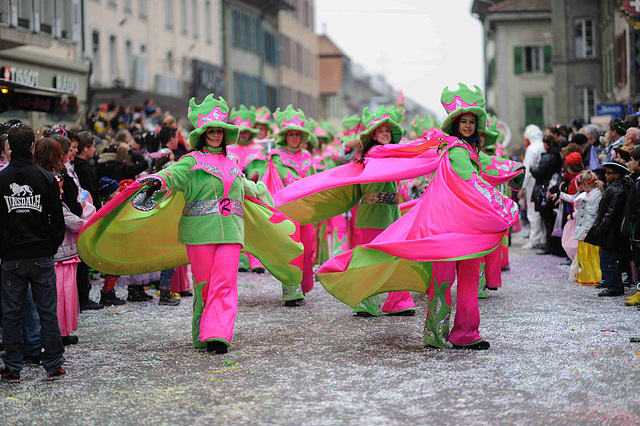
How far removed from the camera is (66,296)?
8.43 metres

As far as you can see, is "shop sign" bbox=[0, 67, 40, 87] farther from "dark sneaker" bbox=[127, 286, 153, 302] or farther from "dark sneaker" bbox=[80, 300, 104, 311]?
"dark sneaker" bbox=[80, 300, 104, 311]

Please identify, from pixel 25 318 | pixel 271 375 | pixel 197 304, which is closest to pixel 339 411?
pixel 271 375

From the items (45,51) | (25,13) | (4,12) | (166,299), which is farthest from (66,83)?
(166,299)

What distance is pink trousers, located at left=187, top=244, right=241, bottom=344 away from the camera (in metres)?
7.78

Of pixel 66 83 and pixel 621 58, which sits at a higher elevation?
pixel 621 58

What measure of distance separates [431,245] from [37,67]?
64.0 feet

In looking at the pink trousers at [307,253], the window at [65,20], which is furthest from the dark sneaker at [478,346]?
the window at [65,20]

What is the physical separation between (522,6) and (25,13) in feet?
115

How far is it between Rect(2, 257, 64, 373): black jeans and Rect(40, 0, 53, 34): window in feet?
60.8

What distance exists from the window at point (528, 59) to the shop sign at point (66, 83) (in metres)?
31.0

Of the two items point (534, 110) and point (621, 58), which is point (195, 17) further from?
point (534, 110)

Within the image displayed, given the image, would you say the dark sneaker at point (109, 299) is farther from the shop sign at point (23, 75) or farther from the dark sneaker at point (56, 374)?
the shop sign at point (23, 75)

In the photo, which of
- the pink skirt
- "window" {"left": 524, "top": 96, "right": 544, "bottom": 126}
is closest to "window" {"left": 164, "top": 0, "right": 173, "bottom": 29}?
"window" {"left": 524, "top": 96, "right": 544, "bottom": 126}

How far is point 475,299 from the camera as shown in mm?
7730
